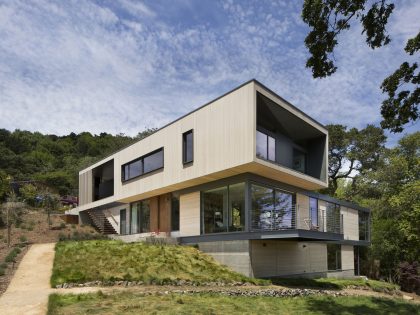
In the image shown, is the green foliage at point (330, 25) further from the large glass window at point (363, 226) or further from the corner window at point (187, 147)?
the large glass window at point (363, 226)

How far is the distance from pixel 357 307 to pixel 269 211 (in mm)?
6580

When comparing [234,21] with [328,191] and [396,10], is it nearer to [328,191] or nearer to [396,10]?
[396,10]

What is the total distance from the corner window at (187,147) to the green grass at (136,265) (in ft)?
14.0

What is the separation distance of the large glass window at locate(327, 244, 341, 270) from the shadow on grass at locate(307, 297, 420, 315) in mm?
10953

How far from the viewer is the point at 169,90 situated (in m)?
23.1

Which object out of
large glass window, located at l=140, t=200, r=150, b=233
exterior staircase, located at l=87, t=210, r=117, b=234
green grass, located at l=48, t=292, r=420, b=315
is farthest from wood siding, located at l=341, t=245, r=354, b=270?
exterior staircase, located at l=87, t=210, r=117, b=234

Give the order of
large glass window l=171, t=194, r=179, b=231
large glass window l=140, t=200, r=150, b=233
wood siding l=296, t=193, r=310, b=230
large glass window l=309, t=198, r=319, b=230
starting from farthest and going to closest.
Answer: large glass window l=140, t=200, r=150, b=233 → large glass window l=309, t=198, r=319, b=230 → large glass window l=171, t=194, r=179, b=231 → wood siding l=296, t=193, r=310, b=230

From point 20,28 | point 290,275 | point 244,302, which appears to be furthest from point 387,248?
point 20,28

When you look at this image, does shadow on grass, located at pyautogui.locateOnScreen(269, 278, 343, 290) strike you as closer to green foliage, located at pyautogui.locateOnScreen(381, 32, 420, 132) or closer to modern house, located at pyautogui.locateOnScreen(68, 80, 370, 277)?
modern house, located at pyautogui.locateOnScreen(68, 80, 370, 277)

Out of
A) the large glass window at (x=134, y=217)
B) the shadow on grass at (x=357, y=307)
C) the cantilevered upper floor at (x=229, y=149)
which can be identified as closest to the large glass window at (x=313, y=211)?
the cantilevered upper floor at (x=229, y=149)

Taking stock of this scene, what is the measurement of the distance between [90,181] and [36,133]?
4464 centimetres

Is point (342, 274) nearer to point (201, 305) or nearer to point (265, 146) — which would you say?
point (265, 146)

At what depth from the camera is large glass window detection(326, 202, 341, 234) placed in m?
23.4

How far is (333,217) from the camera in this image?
24766 mm
